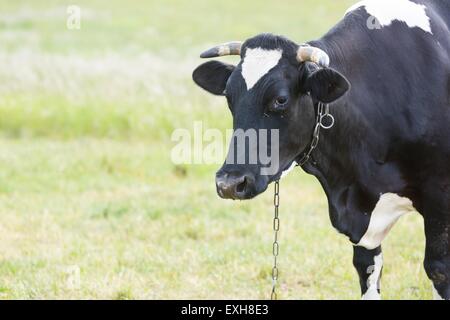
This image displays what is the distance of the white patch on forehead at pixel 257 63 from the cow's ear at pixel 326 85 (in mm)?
233

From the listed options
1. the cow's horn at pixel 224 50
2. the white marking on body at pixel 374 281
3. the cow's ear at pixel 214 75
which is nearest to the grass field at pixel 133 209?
the white marking on body at pixel 374 281

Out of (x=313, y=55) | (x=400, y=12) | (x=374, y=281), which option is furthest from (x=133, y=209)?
(x=313, y=55)

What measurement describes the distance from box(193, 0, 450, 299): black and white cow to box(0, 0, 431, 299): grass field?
145cm

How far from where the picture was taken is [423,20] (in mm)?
5715

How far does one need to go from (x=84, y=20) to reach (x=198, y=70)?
23.6m

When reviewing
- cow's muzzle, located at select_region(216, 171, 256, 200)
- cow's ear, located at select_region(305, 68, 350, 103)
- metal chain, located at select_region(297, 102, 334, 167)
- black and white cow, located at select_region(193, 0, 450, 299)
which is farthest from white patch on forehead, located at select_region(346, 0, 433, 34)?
cow's muzzle, located at select_region(216, 171, 256, 200)

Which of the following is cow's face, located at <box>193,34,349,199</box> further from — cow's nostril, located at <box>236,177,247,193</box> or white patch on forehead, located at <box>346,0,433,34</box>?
white patch on forehead, located at <box>346,0,433,34</box>

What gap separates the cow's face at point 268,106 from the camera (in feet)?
16.1

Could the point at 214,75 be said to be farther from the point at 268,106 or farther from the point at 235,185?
the point at 235,185

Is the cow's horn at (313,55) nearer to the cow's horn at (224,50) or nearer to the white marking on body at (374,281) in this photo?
the cow's horn at (224,50)

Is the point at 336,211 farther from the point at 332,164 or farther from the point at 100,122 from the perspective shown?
the point at 100,122

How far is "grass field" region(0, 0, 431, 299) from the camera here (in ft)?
23.6

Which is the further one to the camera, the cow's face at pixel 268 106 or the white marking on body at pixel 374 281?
the white marking on body at pixel 374 281

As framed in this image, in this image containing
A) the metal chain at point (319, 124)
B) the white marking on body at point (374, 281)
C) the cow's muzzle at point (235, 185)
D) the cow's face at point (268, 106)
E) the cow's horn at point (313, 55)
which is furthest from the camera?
the white marking on body at point (374, 281)
